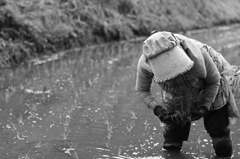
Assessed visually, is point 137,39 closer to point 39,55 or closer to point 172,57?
point 39,55

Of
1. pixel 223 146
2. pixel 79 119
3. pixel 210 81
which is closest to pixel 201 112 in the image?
pixel 210 81

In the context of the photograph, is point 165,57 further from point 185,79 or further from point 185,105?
point 185,105

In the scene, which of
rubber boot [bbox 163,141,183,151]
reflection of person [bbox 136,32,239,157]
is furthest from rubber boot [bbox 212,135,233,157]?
rubber boot [bbox 163,141,183,151]

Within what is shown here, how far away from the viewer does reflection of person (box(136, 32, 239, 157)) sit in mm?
3684

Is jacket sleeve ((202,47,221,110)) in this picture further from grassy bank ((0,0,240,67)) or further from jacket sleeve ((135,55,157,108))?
grassy bank ((0,0,240,67))

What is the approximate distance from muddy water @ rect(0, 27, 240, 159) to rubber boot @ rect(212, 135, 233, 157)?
0.19 m

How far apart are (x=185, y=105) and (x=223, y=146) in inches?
28.8

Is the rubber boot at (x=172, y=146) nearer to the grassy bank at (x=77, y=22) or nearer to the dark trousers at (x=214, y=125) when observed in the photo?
the dark trousers at (x=214, y=125)

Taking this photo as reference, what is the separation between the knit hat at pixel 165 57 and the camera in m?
3.63

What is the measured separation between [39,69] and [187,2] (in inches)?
698

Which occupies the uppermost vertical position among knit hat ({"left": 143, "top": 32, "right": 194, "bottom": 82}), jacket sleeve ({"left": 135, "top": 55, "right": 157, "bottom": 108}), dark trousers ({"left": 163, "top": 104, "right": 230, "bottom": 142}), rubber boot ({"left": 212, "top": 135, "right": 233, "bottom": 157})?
knit hat ({"left": 143, "top": 32, "right": 194, "bottom": 82})

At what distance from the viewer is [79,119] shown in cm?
631

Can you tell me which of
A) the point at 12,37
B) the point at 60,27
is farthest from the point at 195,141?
the point at 60,27

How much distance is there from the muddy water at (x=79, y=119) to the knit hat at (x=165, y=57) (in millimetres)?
1497
